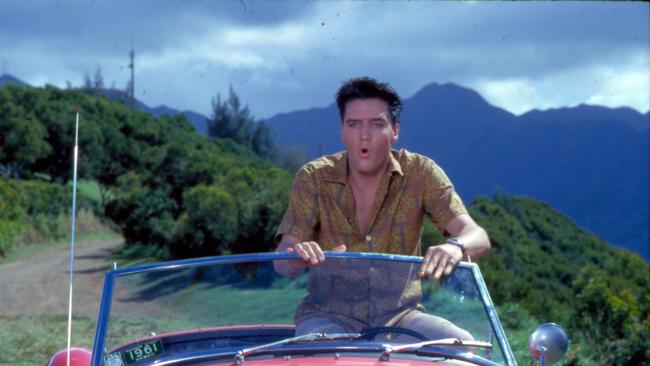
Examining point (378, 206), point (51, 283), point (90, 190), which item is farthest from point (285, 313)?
point (90, 190)

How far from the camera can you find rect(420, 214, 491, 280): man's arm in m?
2.96

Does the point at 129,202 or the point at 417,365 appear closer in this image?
the point at 417,365

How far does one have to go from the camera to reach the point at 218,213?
43.5ft

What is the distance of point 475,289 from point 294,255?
24.3 inches

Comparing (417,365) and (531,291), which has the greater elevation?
→ (417,365)

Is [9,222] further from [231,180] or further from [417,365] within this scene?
[417,365]

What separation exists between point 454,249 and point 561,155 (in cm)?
1710

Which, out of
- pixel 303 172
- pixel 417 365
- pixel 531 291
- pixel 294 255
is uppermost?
pixel 303 172

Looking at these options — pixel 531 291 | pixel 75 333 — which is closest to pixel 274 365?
pixel 75 333

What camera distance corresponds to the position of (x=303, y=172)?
12.3 ft

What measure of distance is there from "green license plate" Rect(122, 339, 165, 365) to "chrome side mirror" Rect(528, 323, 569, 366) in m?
1.29

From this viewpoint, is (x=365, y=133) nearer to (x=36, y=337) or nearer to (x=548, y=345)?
(x=548, y=345)

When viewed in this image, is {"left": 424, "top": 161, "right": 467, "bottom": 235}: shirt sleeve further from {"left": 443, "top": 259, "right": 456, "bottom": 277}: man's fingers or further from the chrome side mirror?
the chrome side mirror

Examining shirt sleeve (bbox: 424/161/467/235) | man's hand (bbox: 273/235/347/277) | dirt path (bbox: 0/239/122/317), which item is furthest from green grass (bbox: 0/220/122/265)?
man's hand (bbox: 273/235/347/277)
